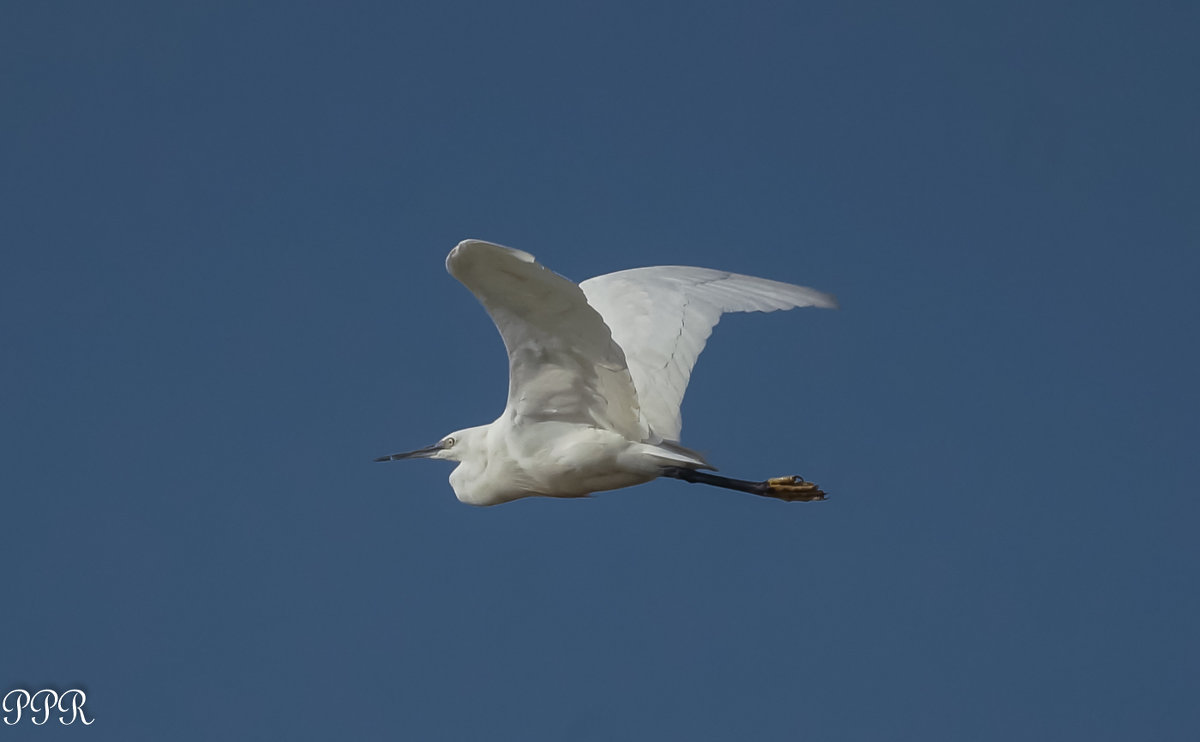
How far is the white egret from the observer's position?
818 centimetres

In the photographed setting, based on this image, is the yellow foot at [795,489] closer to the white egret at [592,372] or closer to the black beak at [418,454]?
the white egret at [592,372]

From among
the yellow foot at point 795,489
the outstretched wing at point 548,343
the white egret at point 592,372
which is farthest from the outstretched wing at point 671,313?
the yellow foot at point 795,489

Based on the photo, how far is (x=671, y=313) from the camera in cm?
1010

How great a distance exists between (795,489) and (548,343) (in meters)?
1.80

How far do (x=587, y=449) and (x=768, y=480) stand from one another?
114 centimetres

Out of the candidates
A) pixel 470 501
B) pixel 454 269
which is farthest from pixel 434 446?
pixel 454 269

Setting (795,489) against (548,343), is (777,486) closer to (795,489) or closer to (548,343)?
(795,489)

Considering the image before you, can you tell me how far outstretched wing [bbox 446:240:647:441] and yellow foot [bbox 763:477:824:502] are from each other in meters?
0.87

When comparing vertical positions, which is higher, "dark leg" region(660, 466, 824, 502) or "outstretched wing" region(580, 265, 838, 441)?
"outstretched wing" region(580, 265, 838, 441)

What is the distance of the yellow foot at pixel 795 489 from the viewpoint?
30.3 feet

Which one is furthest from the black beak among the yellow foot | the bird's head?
the yellow foot

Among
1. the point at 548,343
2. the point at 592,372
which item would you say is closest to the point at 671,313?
the point at 592,372

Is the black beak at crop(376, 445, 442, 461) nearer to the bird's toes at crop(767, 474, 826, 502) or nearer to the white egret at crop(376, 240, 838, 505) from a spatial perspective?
the white egret at crop(376, 240, 838, 505)

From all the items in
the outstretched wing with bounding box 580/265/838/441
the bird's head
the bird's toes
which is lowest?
the bird's toes
